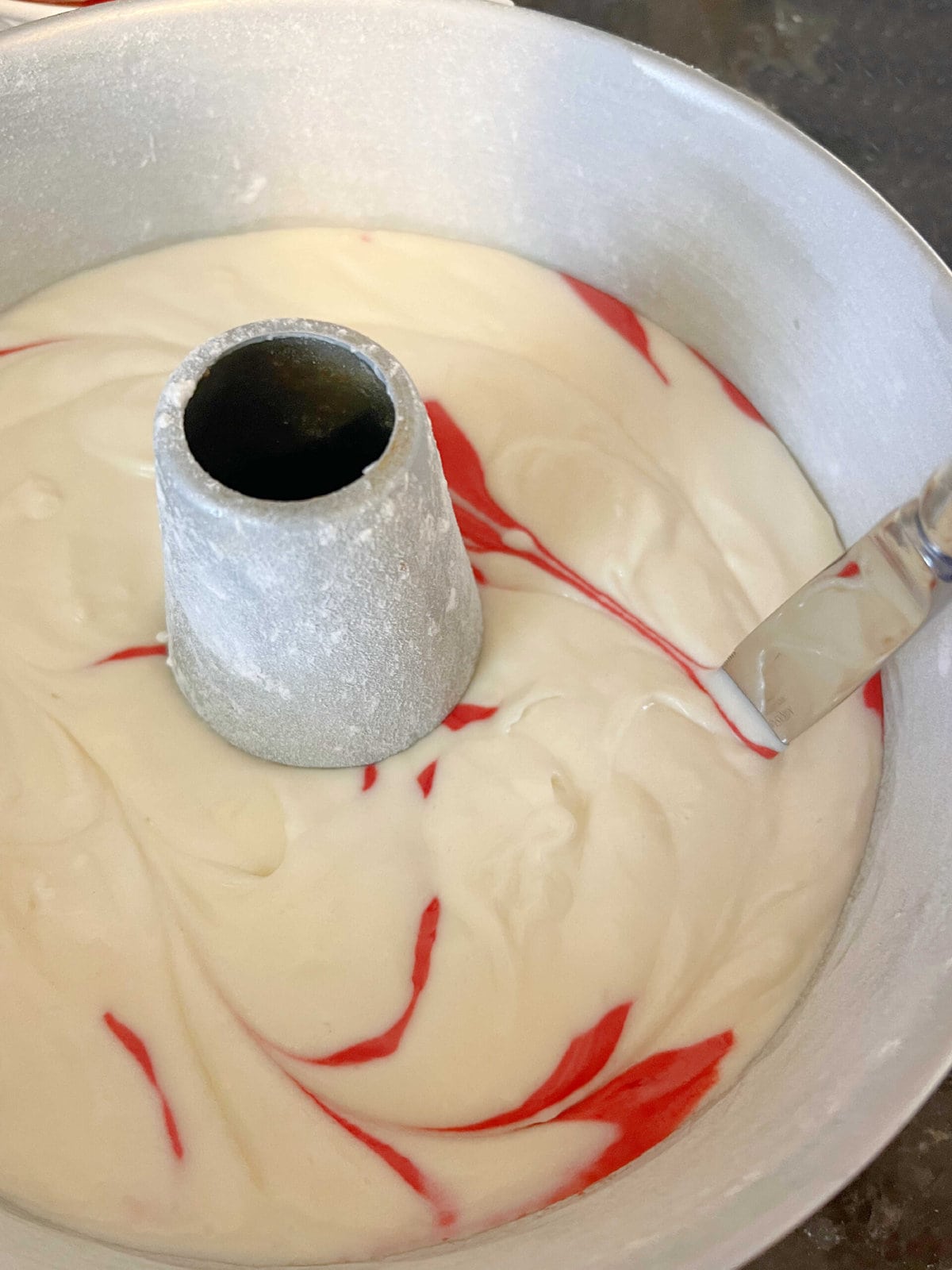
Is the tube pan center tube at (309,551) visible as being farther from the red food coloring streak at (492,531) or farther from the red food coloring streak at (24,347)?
the red food coloring streak at (24,347)

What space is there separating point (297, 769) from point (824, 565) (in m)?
0.43

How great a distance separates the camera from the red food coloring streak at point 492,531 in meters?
0.84

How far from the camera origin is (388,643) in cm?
72

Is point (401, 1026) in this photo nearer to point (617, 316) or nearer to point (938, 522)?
point (938, 522)

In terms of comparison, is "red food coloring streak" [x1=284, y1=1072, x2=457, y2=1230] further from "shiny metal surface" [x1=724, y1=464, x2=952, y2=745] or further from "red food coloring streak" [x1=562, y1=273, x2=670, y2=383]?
"red food coloring streak" [x1=562, y1=273, x2=670, y2=383]

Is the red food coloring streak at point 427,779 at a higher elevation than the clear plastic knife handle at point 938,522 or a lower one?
lower

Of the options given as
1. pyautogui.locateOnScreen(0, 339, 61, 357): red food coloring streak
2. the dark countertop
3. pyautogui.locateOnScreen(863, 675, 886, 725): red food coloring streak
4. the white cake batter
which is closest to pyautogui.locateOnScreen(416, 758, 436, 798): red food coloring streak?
the white cake batter

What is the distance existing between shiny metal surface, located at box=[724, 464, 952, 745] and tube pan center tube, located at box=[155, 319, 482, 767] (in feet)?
0.66

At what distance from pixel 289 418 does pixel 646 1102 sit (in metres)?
0.46

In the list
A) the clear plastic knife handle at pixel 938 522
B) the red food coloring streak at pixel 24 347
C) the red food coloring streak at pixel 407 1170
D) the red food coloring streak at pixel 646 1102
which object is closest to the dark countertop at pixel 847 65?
the clear plastic knife handle at pixel 938 522

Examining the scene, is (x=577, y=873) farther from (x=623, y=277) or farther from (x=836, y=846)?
(x=623, y=277)

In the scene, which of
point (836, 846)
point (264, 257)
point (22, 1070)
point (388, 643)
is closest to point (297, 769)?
point (388, 643)

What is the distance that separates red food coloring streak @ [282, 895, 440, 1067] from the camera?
2.32ft

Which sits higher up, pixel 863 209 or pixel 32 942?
pixel 863 209
